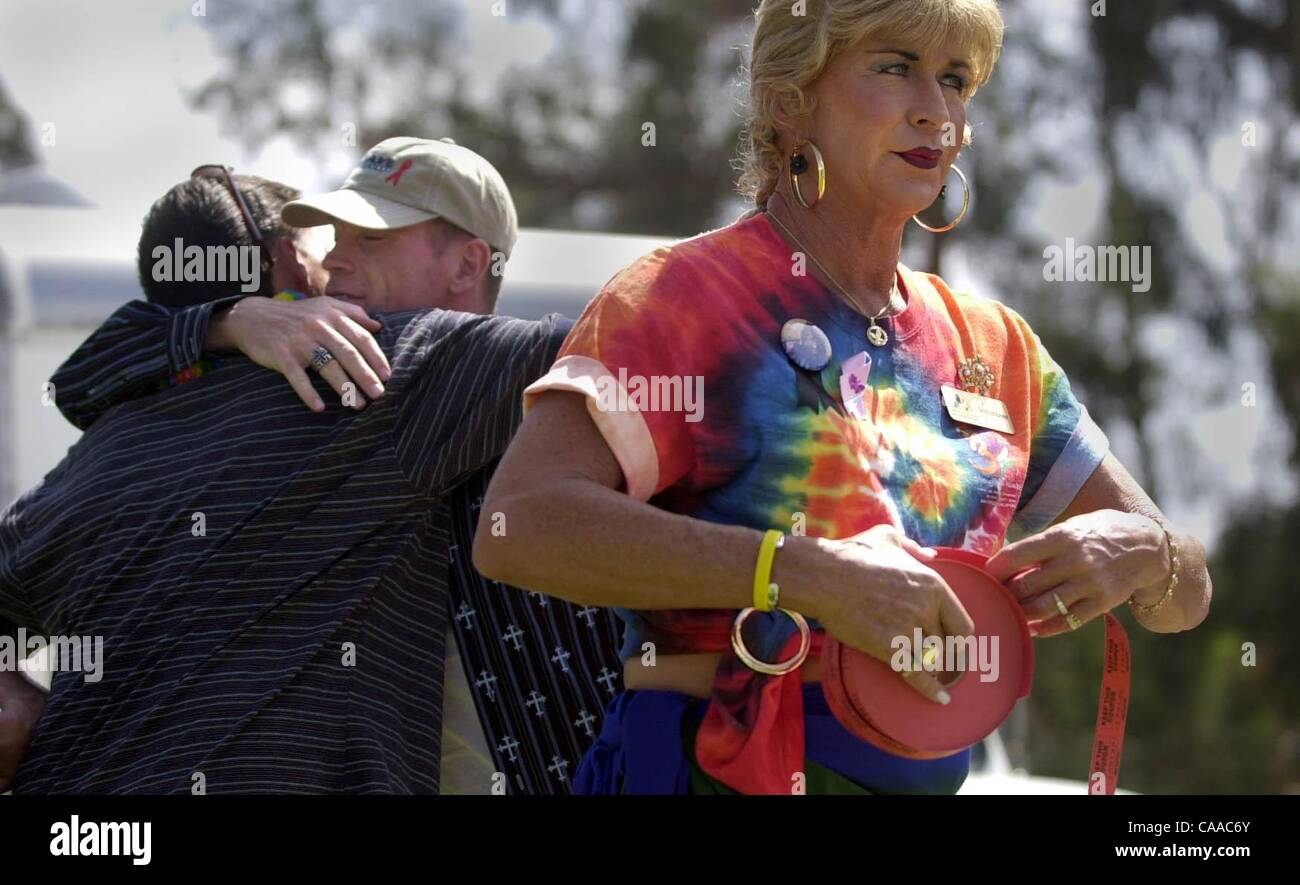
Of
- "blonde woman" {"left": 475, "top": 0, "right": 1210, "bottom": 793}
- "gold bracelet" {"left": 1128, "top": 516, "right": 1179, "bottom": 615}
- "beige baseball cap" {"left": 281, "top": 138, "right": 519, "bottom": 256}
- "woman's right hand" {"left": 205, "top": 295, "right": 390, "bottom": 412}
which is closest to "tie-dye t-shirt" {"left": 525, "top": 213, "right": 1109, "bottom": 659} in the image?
"blonde woman" {"left": 475, "top": 0, "right": 1210, "bottom": 793}

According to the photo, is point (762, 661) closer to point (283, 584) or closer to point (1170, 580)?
point (1170, 580)

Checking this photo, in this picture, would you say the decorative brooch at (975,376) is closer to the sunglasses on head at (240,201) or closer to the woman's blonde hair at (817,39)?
the woman's blonde hair at (817,39)

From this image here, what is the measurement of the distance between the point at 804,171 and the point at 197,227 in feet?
4.23

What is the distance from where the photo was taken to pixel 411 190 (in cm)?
327

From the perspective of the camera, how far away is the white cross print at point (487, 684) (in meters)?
2.89

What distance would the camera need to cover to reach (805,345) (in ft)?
7.70

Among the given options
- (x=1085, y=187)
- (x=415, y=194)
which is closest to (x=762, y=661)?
(x=415, y=194)

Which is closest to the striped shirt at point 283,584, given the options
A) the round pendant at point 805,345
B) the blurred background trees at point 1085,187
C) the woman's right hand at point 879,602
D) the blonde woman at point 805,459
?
the blonde woman at point 805,459

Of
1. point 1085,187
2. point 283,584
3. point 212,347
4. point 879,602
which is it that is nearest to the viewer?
point 879,602

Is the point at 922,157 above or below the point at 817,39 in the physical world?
below

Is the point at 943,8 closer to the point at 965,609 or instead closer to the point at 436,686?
the point at 965,609

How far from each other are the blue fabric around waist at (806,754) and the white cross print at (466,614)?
2.06ft
